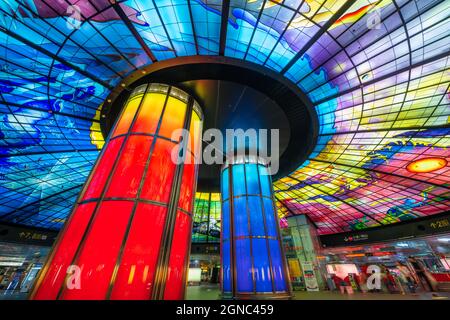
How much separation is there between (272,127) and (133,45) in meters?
9.46

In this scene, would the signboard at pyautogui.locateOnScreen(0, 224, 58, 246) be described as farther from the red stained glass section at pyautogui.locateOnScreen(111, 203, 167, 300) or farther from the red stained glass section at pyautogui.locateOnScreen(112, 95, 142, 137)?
the red stained glass section at pyautogui.locateOnScreen(111, 203, 167, 300)

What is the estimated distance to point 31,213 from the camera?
2522 cm

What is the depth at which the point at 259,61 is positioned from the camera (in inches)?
409

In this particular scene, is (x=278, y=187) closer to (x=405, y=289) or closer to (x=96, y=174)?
(x=405, y=289)

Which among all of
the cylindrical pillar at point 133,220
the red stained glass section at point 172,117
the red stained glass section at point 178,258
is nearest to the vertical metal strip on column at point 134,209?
the cylindrical pillar at point 133,220

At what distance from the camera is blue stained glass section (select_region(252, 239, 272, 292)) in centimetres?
1230

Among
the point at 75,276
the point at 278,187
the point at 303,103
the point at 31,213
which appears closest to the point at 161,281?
the point at 75,276

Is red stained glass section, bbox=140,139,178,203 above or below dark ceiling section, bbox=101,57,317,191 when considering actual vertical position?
below

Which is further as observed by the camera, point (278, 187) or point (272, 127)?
point (278, 187)

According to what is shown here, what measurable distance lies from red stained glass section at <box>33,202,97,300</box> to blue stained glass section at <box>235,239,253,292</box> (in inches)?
399

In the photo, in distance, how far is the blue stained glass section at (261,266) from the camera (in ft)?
40.3

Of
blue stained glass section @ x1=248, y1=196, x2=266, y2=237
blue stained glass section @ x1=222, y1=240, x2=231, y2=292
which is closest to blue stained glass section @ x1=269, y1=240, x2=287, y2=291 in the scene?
blue stained glass section @ x1=248, y1=196, x2=266, y2=237

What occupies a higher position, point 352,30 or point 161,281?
point 352,30

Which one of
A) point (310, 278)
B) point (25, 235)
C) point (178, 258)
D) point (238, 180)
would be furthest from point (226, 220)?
point (25, 235)
